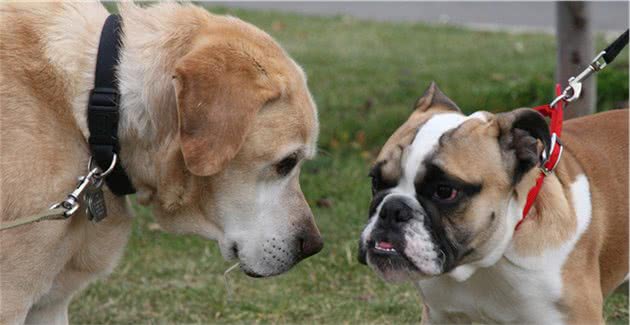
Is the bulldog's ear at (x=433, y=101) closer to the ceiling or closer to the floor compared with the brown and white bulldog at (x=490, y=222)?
closer to the ceiling

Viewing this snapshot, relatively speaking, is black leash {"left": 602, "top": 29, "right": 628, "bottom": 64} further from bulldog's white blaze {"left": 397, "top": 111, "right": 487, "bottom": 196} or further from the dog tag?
the dog tag

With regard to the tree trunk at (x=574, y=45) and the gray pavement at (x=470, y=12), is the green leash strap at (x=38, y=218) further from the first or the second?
the gray pavement at (x=470, y=12)

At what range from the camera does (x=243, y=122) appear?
3627 mm

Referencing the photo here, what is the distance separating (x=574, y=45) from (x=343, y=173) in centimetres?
210

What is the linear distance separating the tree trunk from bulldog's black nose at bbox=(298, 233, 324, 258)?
3940 mm

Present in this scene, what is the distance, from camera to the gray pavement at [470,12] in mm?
14453

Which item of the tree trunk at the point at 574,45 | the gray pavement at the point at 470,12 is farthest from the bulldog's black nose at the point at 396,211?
the gray pavement at the point at 470,12

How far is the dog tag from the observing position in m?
3.77

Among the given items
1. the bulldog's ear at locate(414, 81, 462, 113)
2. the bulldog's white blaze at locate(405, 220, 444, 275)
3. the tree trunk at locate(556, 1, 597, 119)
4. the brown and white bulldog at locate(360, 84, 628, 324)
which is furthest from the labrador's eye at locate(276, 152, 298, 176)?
the tree trunk at locate(556, 1, 597, 119)

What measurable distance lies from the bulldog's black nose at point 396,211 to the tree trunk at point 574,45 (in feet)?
12.6

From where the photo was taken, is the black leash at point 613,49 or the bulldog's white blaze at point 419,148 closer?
the bulldog's white blaze at point 419,148

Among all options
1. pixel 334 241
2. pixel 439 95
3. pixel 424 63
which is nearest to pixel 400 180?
pixel 439 95

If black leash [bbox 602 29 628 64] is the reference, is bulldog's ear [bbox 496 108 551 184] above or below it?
below

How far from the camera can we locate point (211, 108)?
11.7 ft
